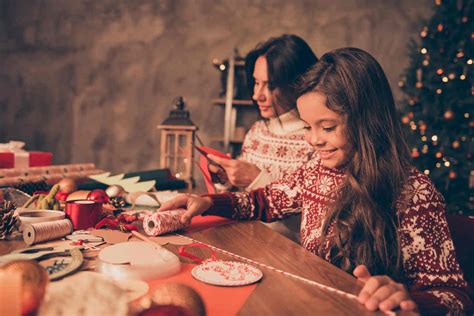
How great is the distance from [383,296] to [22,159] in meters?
2.03

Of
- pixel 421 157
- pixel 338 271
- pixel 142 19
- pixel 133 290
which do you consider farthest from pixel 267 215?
pixel 142 19

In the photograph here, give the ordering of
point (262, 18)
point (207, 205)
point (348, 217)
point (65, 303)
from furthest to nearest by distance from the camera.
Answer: point (262, 18) → point (207, 205) → point (348, 217) → point (65, 303)

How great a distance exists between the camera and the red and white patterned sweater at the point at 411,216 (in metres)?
1.04

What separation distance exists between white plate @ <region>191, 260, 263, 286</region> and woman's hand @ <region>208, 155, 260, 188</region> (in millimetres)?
999

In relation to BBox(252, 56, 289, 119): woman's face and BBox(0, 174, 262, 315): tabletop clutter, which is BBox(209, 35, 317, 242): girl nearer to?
BBox(252, 56, 289, 119): woman's face

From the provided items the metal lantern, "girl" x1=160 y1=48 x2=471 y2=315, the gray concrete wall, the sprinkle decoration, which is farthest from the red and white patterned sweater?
the gray concrete wall

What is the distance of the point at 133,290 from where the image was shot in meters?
0.78

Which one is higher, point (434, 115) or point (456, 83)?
point (456, 83)

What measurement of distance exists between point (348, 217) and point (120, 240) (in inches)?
26.8

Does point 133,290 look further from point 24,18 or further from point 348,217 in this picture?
point 24,18

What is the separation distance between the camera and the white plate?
86 centimetres

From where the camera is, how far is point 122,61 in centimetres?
490

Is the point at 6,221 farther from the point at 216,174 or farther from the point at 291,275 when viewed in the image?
the point at 216,174

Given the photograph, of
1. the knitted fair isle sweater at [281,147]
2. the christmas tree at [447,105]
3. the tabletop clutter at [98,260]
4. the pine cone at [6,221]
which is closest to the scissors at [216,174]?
the knitted fair isle sweater at [281,147]
